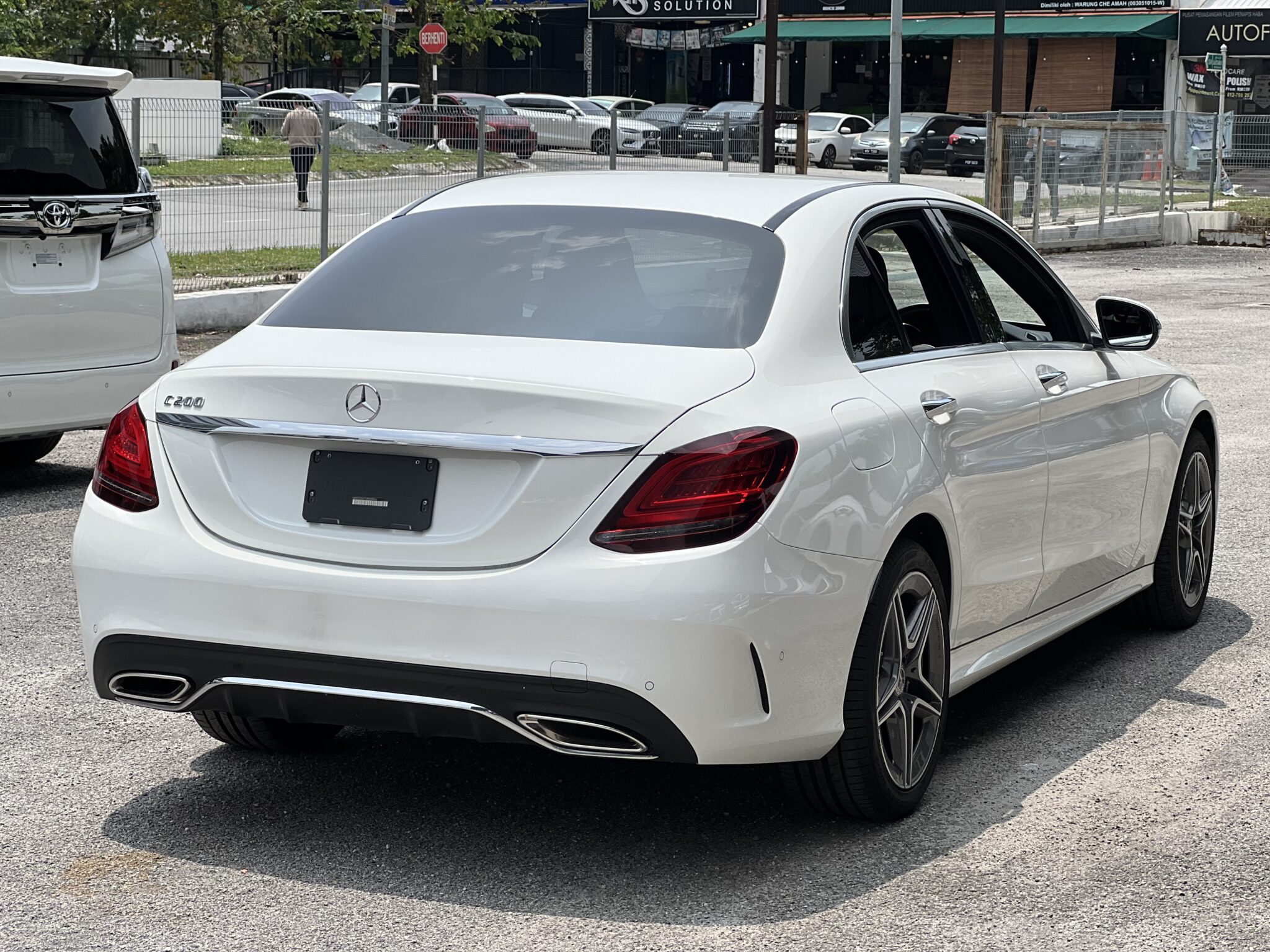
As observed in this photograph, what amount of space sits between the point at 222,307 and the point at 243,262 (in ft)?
2.77

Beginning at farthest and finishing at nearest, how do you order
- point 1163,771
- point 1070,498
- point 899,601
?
point 1070,498 < point 1163,771 < point 899,601

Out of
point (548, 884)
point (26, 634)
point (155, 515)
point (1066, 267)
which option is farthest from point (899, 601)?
point (1066, 267)

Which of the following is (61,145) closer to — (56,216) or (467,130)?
(56,216)

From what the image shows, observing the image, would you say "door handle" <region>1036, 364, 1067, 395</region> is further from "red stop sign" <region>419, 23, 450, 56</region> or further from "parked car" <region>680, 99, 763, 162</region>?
"red stop sign" <region>419, 23, 450, 56</region>

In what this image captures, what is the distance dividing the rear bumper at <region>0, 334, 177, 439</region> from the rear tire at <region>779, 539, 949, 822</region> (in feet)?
15.8

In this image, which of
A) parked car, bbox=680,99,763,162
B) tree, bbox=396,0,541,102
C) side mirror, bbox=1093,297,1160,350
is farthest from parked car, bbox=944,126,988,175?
side mirror, bbox=1093,297,1160,350

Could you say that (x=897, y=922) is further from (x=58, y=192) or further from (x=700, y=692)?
(x=58, y=192)

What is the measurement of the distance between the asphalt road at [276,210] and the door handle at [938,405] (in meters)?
9.00

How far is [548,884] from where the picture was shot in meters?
3.91

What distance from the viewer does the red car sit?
17.0m

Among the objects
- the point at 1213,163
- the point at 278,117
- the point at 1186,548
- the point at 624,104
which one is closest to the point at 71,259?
the point at 1186,548

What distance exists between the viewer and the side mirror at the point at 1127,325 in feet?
19.0

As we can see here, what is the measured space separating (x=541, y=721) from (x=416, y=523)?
481 millimetres

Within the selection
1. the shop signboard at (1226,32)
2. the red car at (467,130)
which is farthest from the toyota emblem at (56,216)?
the shop signboard at (1226,32)
